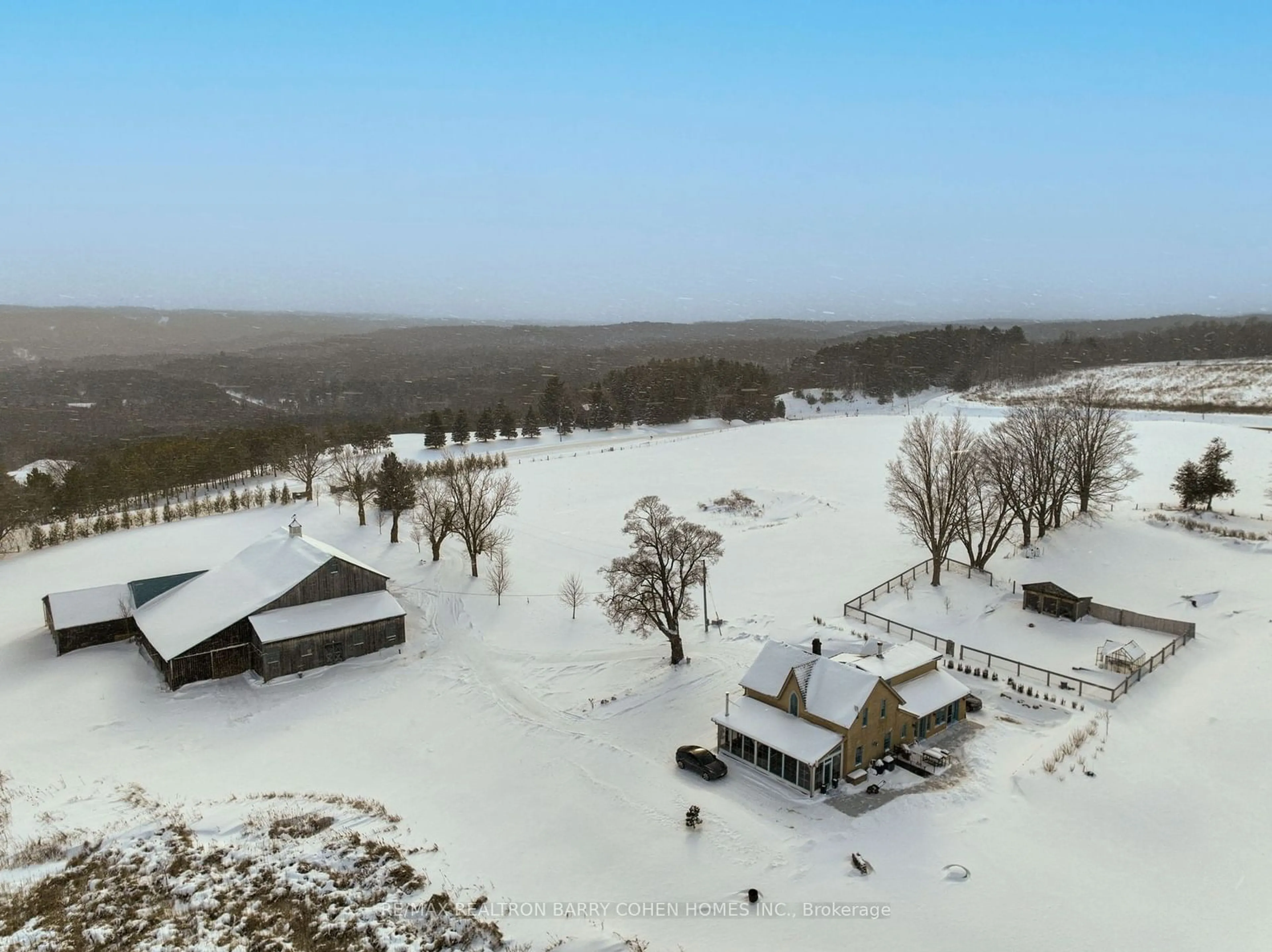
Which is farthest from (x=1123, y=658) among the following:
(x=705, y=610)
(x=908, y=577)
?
(x=705, y=610)

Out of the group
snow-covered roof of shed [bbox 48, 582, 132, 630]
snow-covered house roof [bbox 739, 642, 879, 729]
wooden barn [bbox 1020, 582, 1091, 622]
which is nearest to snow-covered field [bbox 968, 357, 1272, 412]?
wooden barn [bbox 1020, 582, 1091, 622]

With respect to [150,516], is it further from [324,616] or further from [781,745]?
[781,745]

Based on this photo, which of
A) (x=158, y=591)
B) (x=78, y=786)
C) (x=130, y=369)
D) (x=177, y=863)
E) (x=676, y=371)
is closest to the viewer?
(x=177, y=863)

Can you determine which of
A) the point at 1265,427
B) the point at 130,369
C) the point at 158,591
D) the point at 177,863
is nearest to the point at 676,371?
the point at 1265,427

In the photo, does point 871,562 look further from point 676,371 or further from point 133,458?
point 676,371

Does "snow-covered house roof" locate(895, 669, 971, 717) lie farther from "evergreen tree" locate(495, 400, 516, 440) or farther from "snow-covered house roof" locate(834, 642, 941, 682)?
"evergreen tree" locate(495, 400, 516, 440)
